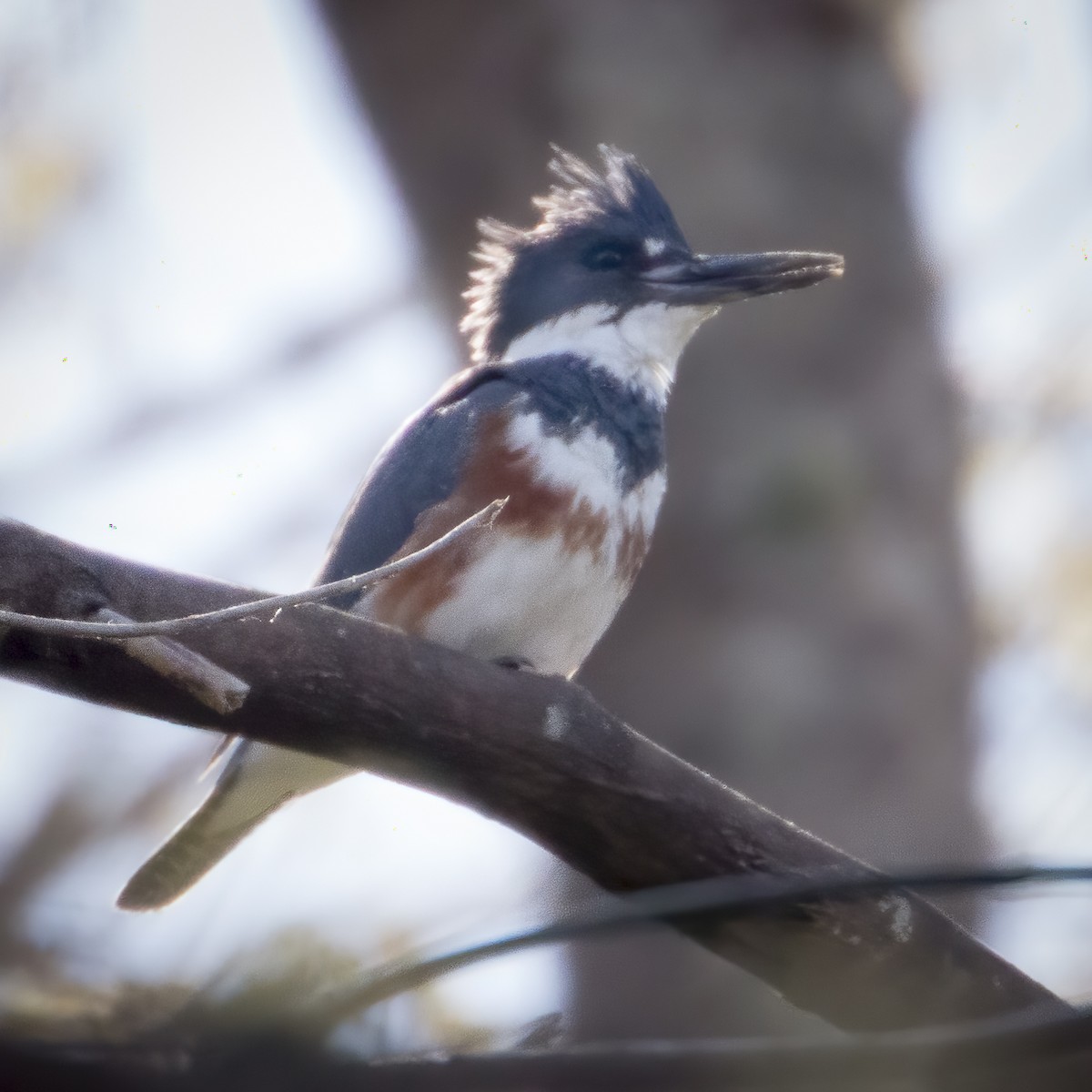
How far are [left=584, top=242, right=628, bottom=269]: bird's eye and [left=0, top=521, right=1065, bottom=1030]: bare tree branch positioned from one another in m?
1.74

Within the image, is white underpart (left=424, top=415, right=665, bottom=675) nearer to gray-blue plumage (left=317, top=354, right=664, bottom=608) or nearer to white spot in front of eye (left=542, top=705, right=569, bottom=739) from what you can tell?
gray-blue plumage (left=317, top=354, right=664, bottom=608)

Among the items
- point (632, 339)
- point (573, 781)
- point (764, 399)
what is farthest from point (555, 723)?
point (764, 399)

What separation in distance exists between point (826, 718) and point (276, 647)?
2112 millimetres

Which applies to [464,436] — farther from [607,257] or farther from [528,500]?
[607,257]

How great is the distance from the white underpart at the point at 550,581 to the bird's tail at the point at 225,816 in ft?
1.20

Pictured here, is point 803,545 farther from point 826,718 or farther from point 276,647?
point 276,647

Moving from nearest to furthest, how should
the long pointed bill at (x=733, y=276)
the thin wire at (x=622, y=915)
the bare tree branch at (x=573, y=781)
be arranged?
1. the thin wire at (x=622, y=915)
2. the bare tree branch at (x=573, y=781)
3. the long pointed bill at (x=733, y=276)

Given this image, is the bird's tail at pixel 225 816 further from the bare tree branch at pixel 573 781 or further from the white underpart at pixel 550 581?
the bare tree branch at pixel 573 781

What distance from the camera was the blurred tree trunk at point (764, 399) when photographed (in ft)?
11.4

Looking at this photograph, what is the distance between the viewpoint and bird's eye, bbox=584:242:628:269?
134 inches

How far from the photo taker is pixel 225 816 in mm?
2709

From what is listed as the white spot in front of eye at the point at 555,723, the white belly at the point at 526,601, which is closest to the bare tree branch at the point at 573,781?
the white spot in front of eye at the point at 555,723

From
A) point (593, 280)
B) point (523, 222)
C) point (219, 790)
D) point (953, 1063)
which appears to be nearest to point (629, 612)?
point (593, 280)

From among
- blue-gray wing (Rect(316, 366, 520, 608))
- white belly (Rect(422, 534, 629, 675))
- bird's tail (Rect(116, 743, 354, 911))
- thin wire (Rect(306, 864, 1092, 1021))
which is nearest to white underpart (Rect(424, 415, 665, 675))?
white belly (Rect(422, 534, 629, 675))
